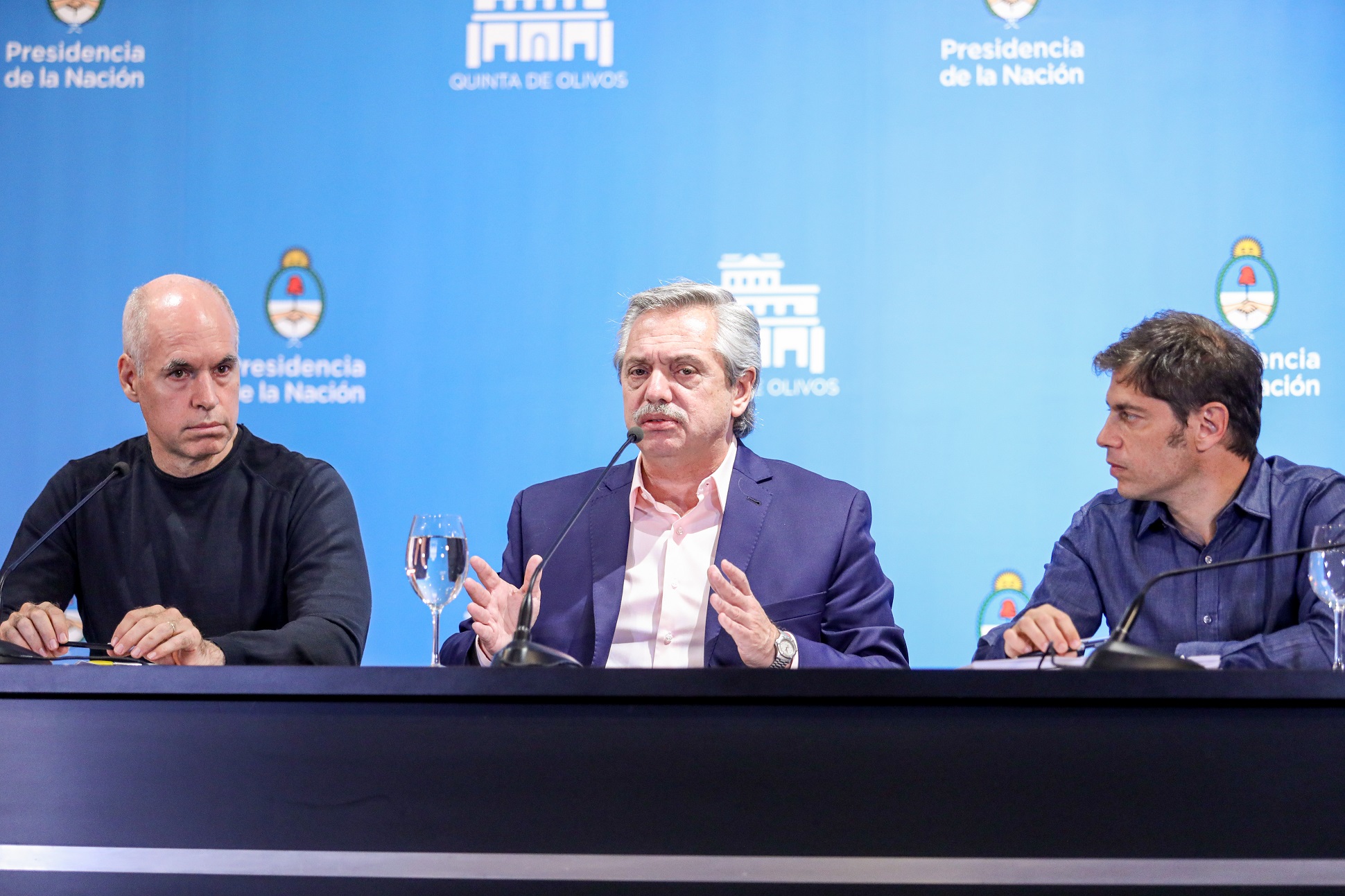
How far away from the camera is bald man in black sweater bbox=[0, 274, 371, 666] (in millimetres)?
2266

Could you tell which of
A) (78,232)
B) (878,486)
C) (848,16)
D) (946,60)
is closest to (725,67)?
(848,16)

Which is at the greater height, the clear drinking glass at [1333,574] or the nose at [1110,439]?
the nose at [1110,439]

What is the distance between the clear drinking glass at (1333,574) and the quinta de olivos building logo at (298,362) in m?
2.51

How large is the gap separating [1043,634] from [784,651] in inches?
16.7

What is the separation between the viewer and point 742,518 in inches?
90.4

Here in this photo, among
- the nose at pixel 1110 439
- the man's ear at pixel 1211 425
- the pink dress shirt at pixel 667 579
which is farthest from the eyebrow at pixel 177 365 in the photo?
the man's ear at pixel 1211 425

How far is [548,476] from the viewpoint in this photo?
10.7ft

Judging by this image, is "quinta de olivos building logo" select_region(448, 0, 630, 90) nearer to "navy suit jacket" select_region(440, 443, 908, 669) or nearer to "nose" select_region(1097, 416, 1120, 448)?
"navy suit jacket" select_region(440, 443, 908, 669)

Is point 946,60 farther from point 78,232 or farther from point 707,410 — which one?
point 78,232

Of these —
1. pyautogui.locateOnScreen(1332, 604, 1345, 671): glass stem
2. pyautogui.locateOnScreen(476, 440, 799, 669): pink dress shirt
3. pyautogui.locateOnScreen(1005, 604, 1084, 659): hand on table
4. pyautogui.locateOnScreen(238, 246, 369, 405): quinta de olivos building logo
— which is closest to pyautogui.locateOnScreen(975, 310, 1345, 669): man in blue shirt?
pyautogui.locateOnScreen(1005, 604, 1084, 659): hand on table

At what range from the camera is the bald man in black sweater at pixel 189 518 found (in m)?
2.27

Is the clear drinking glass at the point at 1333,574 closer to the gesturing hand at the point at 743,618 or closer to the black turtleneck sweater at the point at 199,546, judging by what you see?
the gesturing hand at the point at 743,618

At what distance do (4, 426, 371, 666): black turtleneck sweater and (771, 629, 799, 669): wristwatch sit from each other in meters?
0.84

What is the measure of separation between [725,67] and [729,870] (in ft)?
8.45
